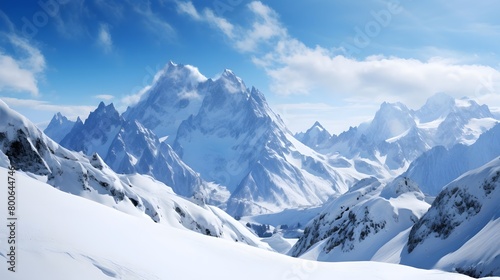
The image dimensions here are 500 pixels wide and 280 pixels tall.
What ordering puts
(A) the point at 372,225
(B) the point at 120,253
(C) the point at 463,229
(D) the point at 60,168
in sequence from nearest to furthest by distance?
(B) the point at 120,253 < (C) the point at 463,229 < (D) the point at 60,168 < (A) the point at 372,225

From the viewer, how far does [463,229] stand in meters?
48.3

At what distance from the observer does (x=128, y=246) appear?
1477cm

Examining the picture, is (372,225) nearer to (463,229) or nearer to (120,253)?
(463,229)

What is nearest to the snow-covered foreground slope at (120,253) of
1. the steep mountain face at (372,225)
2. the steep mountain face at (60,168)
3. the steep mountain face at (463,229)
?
the steep mountain face at (463,229)

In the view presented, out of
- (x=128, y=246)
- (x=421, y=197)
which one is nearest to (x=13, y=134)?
(x=128, y=246)

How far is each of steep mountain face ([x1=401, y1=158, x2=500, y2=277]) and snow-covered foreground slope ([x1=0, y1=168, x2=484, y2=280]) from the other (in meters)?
21.1

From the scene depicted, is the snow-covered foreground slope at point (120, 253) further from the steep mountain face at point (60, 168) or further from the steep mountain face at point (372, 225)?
the steep mountain face at point (372, 225)

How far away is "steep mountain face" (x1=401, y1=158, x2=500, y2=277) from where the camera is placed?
124 feet

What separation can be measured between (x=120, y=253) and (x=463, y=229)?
48138mm

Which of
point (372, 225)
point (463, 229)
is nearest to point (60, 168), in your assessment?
point (372, 225)

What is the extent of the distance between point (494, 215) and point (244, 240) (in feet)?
305

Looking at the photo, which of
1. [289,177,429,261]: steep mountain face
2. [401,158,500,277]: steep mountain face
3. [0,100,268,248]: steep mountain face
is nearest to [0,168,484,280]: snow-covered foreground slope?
[401,158,500,277]: steep mountain face

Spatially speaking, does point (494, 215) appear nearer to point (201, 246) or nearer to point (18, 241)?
point (201, 246)

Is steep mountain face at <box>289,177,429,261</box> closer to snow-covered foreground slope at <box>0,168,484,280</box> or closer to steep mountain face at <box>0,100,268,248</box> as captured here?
steep mountain face at <box>0,100,268,248</box>
